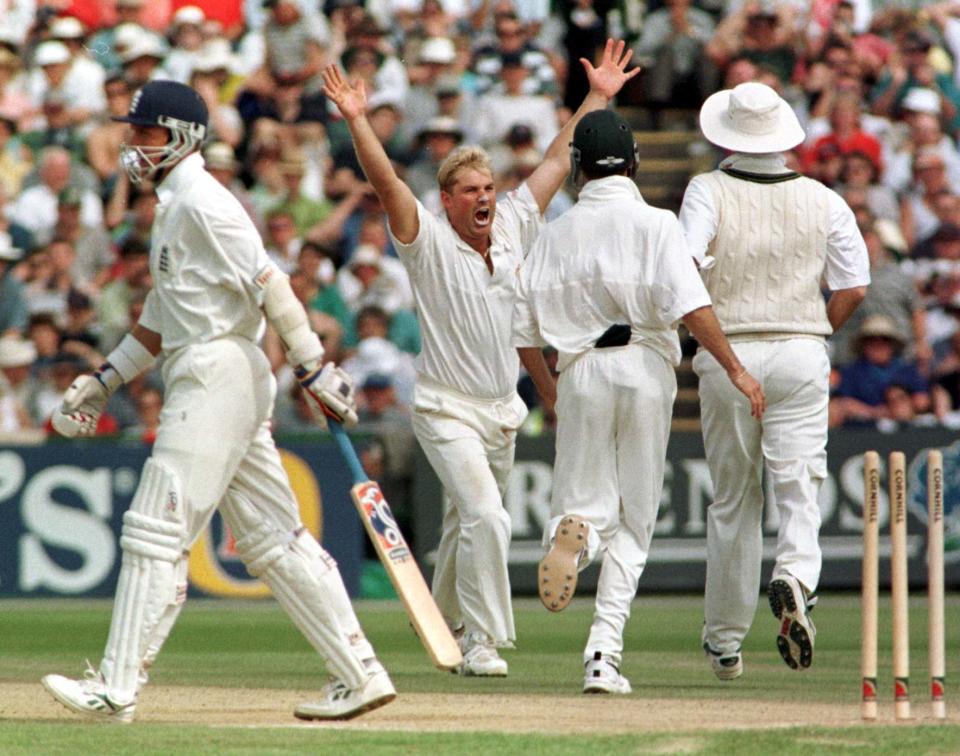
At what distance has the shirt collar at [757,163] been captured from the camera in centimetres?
868

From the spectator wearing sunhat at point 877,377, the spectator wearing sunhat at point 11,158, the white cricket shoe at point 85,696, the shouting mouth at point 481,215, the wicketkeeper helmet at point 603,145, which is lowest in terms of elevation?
the spectator wearing sunhat at point 877,377

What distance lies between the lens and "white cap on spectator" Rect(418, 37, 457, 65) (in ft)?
56.9

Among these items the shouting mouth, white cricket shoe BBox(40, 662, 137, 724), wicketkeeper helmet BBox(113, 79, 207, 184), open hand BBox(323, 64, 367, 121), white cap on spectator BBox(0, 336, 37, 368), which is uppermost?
wicketkeeper helmet BBox(113, 79, 207, 184)

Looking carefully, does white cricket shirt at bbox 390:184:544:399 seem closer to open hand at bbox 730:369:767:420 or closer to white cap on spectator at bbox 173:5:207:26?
open hand at bbox 730:369:767:420

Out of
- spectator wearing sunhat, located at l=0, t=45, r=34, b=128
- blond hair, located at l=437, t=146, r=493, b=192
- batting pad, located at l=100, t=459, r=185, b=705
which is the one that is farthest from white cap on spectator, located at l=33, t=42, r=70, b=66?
batting pad, located at l=100, t=459, r=185, b=705

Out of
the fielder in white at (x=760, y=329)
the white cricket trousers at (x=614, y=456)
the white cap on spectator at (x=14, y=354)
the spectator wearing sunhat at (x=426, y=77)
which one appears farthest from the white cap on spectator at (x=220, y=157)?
the white cricket trousers at (x=614, y=456)

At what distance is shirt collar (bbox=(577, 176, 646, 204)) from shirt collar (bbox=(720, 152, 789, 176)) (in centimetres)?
70

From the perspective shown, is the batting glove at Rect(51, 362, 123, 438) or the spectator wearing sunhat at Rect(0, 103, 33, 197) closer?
the batting glove at Rect(51, 362, 123, 438)

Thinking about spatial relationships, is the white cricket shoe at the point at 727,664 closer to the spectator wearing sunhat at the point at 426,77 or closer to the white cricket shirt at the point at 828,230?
the white cricket shirt at the point at 828,230

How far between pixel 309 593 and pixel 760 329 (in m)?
2.55

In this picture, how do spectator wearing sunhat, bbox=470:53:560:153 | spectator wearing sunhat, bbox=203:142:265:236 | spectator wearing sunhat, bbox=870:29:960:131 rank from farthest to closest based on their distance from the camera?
1. spectator wearing sunhat, bbox=870:29:960:131
2. spectator wearing sunhat, bbox=470:53:560:153
3. spectator wearing sunhat, bbox=203:142:265:236

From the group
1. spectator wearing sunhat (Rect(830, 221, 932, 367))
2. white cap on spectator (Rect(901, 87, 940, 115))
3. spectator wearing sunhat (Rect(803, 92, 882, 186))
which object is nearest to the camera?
spectator wearing sunhat (Rect(830, 221, 932, 367))

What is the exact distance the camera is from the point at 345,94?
7992mm

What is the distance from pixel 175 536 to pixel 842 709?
252 centimetres
